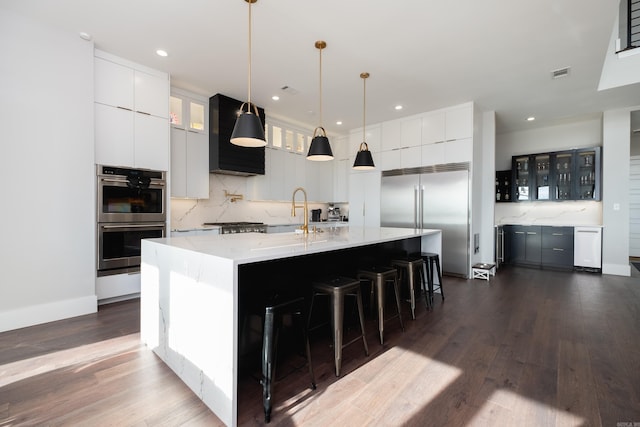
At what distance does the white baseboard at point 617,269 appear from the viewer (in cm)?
492

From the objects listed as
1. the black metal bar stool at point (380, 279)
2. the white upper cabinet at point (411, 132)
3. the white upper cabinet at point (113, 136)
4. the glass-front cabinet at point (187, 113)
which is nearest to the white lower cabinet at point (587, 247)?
the white upper cabinet at point (411, 132)

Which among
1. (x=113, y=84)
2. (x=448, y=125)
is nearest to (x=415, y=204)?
(x=448, y=125)

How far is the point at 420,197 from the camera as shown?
17.2ft

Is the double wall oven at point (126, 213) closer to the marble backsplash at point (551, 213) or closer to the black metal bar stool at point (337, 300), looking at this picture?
the black metal bar stool at point (337, 300)

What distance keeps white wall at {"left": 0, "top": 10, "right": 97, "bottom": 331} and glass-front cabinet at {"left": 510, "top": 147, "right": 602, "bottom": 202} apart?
7.50 m

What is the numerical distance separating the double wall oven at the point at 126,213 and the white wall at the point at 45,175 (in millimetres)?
114

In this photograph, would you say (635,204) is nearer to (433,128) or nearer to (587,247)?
(587,247)

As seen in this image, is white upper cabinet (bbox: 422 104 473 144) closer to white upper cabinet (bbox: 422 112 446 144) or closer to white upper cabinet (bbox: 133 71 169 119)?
white upper cabinet (bbox: 422 112 446 144)

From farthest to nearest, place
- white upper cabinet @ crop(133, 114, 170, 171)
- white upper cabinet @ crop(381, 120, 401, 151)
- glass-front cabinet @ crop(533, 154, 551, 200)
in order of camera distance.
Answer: glass-front cabinet @ crop(533, 154, 551, 200)
white upper cabinet @ crop(381, 120, 401, 151)
white upper cabinet @ crop(133, 114, 170, 171)

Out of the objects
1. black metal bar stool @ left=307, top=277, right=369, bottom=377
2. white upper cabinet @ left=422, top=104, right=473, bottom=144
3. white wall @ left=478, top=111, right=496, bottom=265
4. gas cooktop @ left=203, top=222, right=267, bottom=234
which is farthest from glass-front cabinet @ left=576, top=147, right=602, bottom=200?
gas cooktop @ left=203, top=222, right=267, bottom=234


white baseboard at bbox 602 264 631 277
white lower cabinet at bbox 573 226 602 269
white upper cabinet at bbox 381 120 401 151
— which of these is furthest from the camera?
white upper cabinet at bbox 381 120 401 151

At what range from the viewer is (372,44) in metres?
3.05

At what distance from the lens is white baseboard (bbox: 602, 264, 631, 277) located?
4918 mm

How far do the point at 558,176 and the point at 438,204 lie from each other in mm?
2909
